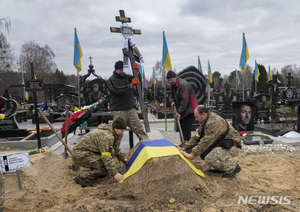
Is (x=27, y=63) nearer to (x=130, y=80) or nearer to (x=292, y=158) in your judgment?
(x=130, y=80)

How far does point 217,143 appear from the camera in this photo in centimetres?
376

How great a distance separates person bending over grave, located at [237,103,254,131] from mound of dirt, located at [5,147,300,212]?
4359 mm

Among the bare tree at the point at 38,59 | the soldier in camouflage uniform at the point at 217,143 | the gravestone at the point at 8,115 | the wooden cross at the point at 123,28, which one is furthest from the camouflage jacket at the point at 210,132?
the bare tree at the point at 38,59

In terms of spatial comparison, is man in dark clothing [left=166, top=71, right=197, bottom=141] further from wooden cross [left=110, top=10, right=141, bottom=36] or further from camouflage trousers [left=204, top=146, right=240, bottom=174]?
wooden cross [left=110, top=10, right=141, bottom=36]

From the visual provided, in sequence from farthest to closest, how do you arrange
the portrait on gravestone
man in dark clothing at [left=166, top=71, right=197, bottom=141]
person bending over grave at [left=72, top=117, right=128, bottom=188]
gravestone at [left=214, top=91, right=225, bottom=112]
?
gravestone at [left=214, top=91, right=225, bottom=112], the portrait on gravestone, man in dark clothing at [left=166, top=71, right=197, bottom=141], person bending over grave at [left=72, top=117, right=128, bottom=188]

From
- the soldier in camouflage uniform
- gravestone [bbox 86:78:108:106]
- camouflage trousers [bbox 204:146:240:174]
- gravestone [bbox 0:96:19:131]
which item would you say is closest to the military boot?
the soldier in camouflage uniform

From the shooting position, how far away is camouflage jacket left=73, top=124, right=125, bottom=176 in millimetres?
3182

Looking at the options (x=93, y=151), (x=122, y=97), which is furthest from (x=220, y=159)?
(x=122, y=97)

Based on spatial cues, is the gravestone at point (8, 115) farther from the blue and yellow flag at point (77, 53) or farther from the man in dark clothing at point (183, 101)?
the man in dark clothing at point (183, 101)

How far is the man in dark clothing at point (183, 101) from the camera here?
5.03 meters

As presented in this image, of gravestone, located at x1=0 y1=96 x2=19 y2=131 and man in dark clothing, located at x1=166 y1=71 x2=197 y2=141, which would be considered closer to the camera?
man in dark clothing, located at x1=166 y1=71 x2=197 y2=141

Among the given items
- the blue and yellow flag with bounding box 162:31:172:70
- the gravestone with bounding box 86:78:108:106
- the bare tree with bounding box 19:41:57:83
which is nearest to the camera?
the blue and yellow flag with bounding box 162:31:172:70

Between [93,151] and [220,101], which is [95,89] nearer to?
[93,151]

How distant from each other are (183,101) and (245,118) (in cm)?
423
